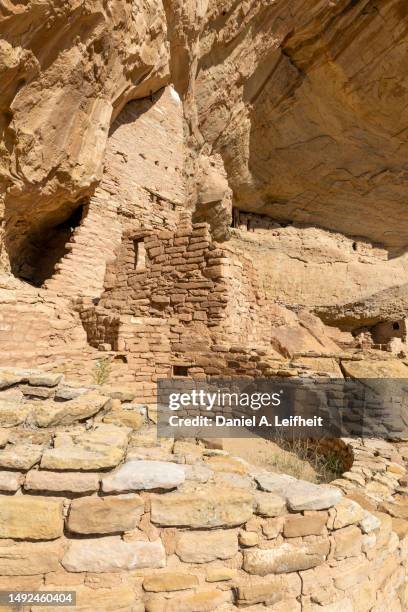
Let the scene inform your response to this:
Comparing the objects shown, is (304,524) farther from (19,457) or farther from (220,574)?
(19,457)

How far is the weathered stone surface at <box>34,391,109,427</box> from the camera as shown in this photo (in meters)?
2.03

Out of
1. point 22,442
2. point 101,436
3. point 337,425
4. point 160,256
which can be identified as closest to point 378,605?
point 101,436

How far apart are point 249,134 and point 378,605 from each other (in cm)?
1456

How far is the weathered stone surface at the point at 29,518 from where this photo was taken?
150cm

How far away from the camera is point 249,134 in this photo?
45.9 ft

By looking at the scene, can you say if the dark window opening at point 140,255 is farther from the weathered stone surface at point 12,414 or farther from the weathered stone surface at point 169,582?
the weathered stone surface at point 169,582

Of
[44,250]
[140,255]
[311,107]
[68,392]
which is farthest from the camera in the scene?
[311,107]

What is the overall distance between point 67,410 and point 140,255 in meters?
5.46

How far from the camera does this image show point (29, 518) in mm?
1521

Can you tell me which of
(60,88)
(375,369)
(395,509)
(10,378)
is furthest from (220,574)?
(60,88)

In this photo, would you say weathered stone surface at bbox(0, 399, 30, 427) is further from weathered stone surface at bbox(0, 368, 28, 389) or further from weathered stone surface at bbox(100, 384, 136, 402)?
weathered stone surface at bbox(100, 384, 136, 402)

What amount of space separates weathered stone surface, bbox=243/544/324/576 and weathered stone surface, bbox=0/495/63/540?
90 centimetres

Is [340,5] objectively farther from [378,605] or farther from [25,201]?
[378,605]

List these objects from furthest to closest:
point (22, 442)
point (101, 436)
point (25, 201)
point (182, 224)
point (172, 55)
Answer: point (172, 55)
point (182, 224)
point (25, 201)
point (101, 436)
point (22, 442)
